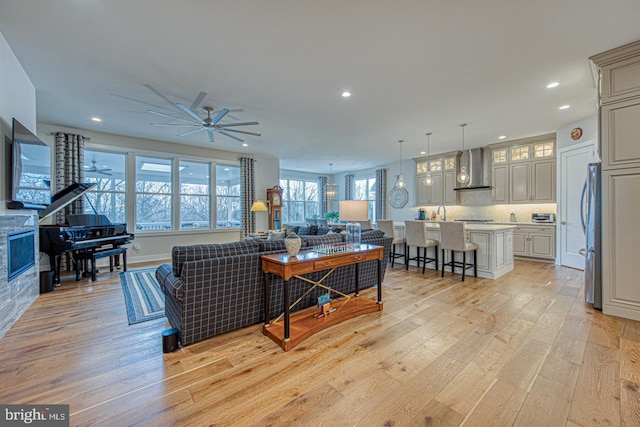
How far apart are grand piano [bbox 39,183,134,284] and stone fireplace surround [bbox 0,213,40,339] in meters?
0.45

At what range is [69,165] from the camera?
5.01 m

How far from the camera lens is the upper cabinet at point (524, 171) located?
567 cm

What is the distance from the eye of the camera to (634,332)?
239 centimetres

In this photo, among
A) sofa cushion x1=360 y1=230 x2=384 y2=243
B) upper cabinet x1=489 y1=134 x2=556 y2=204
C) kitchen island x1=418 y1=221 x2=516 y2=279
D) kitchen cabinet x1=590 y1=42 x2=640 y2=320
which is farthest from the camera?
upper cabinet x1=489 y1=134 x2=556 y2=204

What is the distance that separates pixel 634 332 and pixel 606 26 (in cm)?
280

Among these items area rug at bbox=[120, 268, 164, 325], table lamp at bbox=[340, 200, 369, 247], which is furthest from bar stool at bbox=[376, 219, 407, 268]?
area rug at bbox=[120, 268, 164, 325]

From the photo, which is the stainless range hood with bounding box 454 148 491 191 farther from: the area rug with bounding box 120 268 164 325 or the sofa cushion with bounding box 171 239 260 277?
the area rug with bounding box 120 268 164 325

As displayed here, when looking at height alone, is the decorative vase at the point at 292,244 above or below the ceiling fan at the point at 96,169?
below

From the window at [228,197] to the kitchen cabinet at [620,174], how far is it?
277 inches

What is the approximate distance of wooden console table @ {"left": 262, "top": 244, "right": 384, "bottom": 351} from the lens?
2.18 m

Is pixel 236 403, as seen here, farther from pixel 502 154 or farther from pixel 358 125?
pixel 502 154

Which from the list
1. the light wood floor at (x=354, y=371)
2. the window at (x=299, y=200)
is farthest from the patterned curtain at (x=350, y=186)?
the light wood floor at (x=354, y=371)

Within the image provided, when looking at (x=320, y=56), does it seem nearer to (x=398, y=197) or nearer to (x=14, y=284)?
(x=14, y=284)

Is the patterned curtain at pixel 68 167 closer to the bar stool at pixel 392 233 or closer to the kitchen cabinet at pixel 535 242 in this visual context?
the bar stool at pixel 392 233
